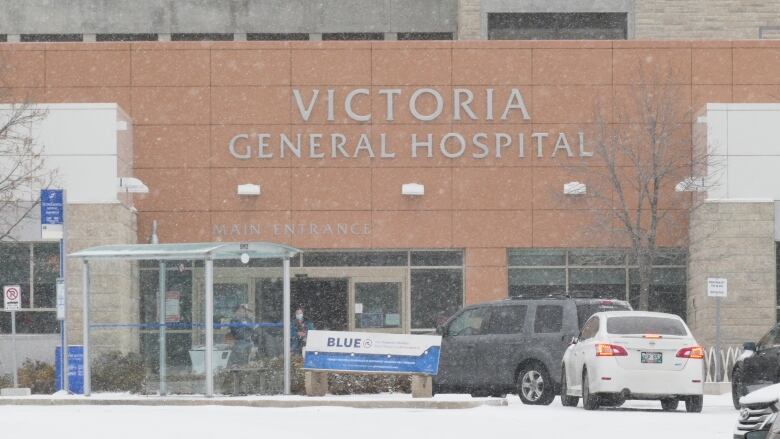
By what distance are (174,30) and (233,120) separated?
27.6 feet

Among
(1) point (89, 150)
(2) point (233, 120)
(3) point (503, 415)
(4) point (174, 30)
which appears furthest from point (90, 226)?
(3) point (503, 415)

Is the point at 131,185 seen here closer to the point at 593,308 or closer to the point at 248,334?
the point at 248,334

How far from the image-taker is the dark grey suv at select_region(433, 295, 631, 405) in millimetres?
26484

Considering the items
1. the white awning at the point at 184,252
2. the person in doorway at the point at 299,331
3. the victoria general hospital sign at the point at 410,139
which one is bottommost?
the person in doorway at the point at 299,331

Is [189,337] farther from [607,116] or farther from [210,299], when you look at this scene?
[607,116]

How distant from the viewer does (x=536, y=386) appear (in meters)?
26.5

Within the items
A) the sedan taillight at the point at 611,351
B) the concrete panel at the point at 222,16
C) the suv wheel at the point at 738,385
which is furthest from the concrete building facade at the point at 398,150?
the sedan taillight at the point at 611,351

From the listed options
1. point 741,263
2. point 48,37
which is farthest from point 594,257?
point 48,37

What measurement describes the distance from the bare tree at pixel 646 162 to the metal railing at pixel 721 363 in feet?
6.74

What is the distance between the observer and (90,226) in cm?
3616

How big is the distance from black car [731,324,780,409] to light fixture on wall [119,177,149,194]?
54.2 ft

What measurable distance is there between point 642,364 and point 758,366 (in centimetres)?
207

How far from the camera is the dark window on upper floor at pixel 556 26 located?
45.6 meters

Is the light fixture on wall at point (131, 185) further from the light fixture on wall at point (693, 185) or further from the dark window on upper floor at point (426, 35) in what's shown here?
the light fixture on wall at point (693, 185)
